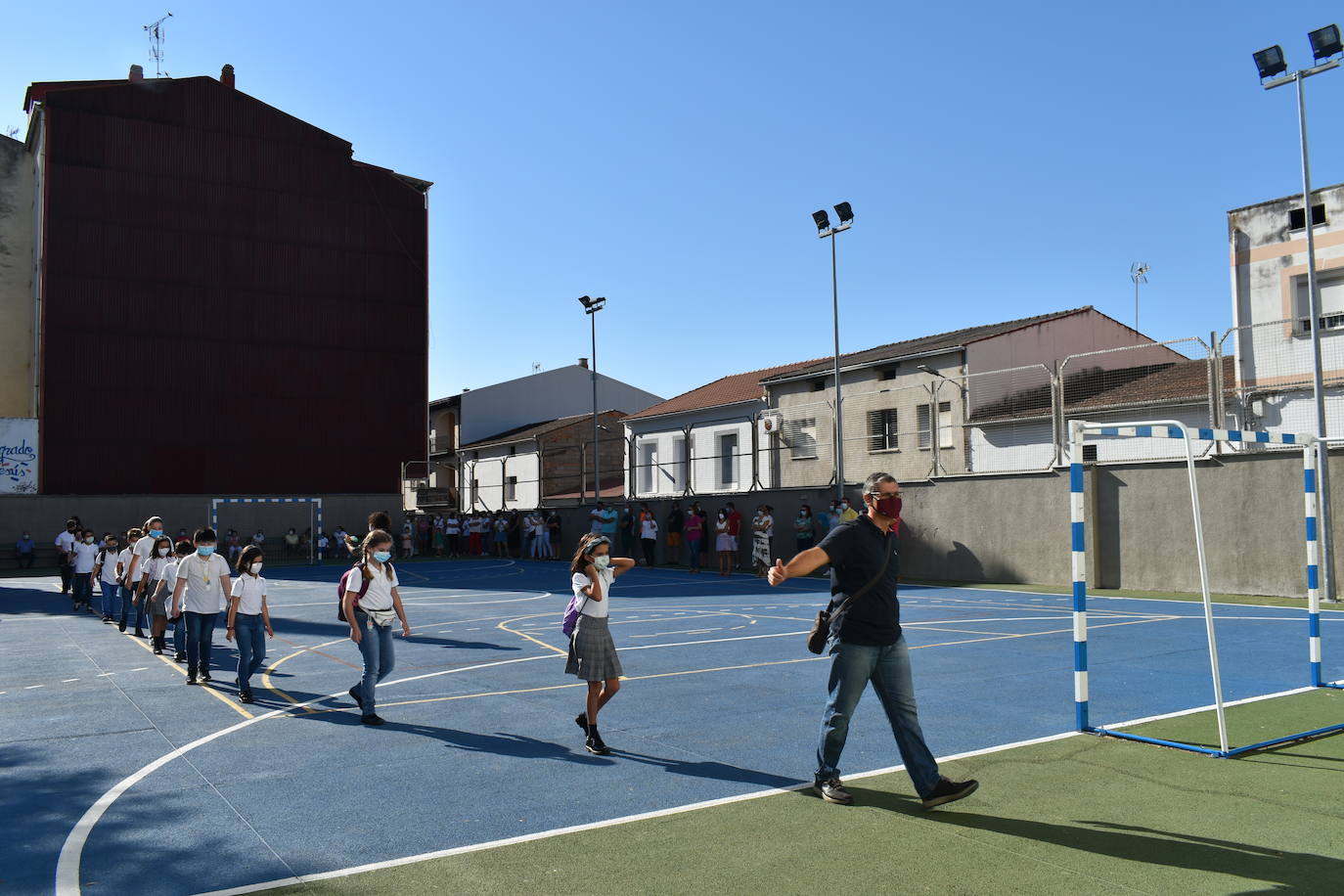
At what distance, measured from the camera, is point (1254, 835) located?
595 centimetres

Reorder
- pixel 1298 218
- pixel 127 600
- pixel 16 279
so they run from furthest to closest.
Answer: pixel 16 279 → pixel 1298 218 → pixel 127 600

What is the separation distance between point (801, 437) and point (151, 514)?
25675 millimetres

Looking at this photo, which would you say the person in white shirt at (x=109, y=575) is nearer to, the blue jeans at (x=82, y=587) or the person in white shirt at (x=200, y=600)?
the blue jeans at (x=82, y=587)

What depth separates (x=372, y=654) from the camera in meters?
9.79

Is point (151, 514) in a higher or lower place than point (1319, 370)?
lower

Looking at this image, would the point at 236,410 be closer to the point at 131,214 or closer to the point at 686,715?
the point at 131,214

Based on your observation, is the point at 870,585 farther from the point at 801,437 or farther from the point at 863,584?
the point at 801,437

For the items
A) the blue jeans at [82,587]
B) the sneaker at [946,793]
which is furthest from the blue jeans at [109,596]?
the sneaker at [946,793]

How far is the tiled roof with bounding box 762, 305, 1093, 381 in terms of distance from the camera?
118 ft

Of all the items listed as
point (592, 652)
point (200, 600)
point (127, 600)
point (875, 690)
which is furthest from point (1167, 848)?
point (127, 600)

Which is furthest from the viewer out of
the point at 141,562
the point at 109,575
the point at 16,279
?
the point at 16,279

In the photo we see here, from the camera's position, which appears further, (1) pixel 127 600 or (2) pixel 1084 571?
(1) pixel 127 600

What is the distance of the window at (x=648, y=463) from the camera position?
39.2 meters

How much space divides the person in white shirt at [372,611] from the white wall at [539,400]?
48.0 meters
